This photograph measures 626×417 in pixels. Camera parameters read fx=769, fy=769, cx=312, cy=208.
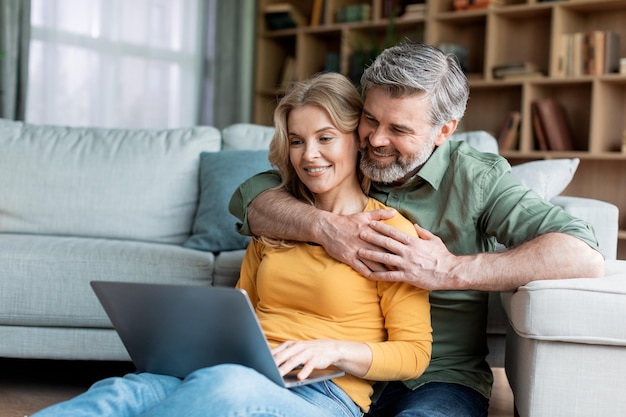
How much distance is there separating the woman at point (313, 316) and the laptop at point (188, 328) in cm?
4

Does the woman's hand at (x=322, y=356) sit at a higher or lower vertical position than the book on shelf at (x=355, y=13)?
lower

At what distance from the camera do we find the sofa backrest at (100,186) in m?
2.78

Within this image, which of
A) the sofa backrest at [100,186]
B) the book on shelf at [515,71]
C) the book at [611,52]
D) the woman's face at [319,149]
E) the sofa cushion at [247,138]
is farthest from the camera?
the book on shelf at [515,71]

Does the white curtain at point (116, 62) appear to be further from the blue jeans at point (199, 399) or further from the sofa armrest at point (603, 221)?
the blue jeans at point (199, 399)

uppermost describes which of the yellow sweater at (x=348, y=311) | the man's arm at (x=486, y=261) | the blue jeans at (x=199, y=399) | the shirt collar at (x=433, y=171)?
the shirt collar at (x=433, y=171)

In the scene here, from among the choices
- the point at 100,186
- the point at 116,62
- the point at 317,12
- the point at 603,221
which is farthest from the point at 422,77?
the point at 317,12

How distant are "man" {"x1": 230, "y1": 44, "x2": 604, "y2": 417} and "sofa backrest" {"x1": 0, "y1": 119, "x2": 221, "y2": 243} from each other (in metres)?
1.06

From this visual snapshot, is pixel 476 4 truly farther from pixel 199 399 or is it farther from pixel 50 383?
pixel 199 399

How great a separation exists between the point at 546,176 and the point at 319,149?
1180mm

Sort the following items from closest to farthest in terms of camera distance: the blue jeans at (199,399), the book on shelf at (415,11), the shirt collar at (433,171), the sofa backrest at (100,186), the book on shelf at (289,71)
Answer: the blue jeans at (199,399) < the shirt collar at (433,171) < the sofa backrest at (100,186) < the book on shelf at (415,11) < the book on shelf at (289,71)

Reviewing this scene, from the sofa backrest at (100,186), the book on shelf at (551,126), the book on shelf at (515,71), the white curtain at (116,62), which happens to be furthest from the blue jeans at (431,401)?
the white curtain at (116,62)

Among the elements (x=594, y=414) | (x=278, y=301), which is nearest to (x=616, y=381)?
(x=594, y=414)

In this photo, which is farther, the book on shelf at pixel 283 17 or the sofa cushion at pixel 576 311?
the book on shelf at pixel 283 17

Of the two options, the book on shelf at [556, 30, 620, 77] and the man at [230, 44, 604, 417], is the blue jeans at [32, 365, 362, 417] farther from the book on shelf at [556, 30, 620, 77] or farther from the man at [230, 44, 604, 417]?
the book on shelf at [556, 30, 620, 77]
